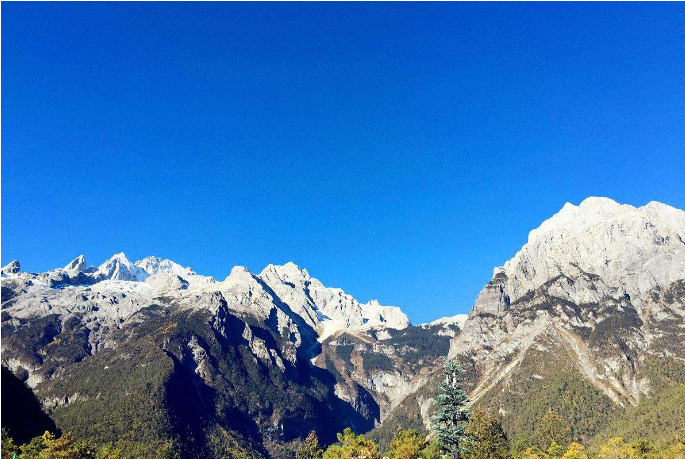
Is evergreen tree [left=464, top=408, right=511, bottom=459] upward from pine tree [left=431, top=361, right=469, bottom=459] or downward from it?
downward

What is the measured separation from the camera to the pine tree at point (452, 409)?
81.1m

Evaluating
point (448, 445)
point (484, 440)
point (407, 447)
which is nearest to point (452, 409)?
point (448, 445)

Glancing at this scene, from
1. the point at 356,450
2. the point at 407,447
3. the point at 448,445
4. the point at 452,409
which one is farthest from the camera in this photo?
the point at 356,450

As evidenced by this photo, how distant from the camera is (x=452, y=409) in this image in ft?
268

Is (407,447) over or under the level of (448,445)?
over

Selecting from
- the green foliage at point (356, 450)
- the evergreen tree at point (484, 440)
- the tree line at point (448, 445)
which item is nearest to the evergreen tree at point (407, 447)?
the tree line at point (448, 445)

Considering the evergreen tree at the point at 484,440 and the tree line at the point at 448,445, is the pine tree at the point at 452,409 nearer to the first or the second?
the tree line at the point at 448,445

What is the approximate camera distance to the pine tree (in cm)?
8106

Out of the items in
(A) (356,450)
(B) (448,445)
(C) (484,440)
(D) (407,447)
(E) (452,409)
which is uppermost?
(E) (452,409)

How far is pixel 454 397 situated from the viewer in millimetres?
81375

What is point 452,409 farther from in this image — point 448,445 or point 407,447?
point 407,447

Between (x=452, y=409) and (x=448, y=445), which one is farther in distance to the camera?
(x=448, y=445)

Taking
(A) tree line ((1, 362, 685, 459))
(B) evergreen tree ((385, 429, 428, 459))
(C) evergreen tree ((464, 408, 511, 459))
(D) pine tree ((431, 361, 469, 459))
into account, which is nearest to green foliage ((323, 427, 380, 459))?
(A) tree line ((1, 362, 685, 459))

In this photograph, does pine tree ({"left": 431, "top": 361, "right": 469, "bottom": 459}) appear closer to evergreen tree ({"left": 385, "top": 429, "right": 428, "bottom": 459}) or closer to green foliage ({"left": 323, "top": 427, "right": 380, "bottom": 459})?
evergreen tree ({"left": 385, "top": 429, "right": 428, "bottom": 459})
